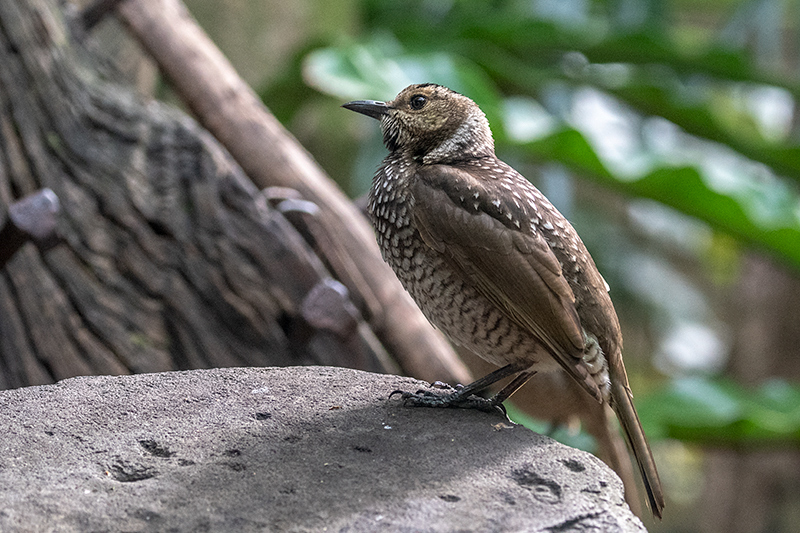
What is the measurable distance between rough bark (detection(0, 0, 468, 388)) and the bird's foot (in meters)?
0.94

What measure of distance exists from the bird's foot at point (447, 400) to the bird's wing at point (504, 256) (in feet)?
0.72

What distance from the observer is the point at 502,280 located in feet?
7.15

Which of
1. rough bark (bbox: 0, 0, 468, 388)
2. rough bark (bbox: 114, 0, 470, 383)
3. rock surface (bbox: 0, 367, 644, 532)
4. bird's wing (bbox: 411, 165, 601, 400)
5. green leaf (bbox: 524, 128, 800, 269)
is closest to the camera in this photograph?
rock surface (bbox: 0, 367, 644, 532)

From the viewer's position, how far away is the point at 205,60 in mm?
4027

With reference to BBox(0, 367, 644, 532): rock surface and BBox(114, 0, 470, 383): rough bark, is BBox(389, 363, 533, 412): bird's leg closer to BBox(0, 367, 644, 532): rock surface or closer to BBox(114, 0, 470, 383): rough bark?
BBox(0, 367, 644, 532): rock surface

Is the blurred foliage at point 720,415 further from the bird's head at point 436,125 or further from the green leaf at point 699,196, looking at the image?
the bird's head at point 436,125

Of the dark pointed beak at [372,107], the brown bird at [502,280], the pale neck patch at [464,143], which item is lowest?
the brown bird at [502,280]

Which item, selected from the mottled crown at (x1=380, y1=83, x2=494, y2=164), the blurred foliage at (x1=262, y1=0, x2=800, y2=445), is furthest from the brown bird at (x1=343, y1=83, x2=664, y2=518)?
the blurred foliage at (x1=262, y1=0, x2=800, y2=445)

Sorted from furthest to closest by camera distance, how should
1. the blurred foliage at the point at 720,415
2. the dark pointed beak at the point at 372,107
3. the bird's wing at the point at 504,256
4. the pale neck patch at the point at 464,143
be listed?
the blurred foliage at the point at 720,415 < the dark pointed beak at the point at 372,107 < the pale neck patch at the point at 464,143 < the bird's wing at the point at 504,256

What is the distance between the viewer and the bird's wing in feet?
7.00

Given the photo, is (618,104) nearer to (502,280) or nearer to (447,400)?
(502,280)

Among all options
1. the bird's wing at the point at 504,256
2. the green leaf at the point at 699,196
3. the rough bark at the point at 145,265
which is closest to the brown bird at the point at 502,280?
the bird's wing at the point at 504,256

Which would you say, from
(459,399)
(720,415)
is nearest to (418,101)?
(459,399)

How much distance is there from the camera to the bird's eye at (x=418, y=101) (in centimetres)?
254
